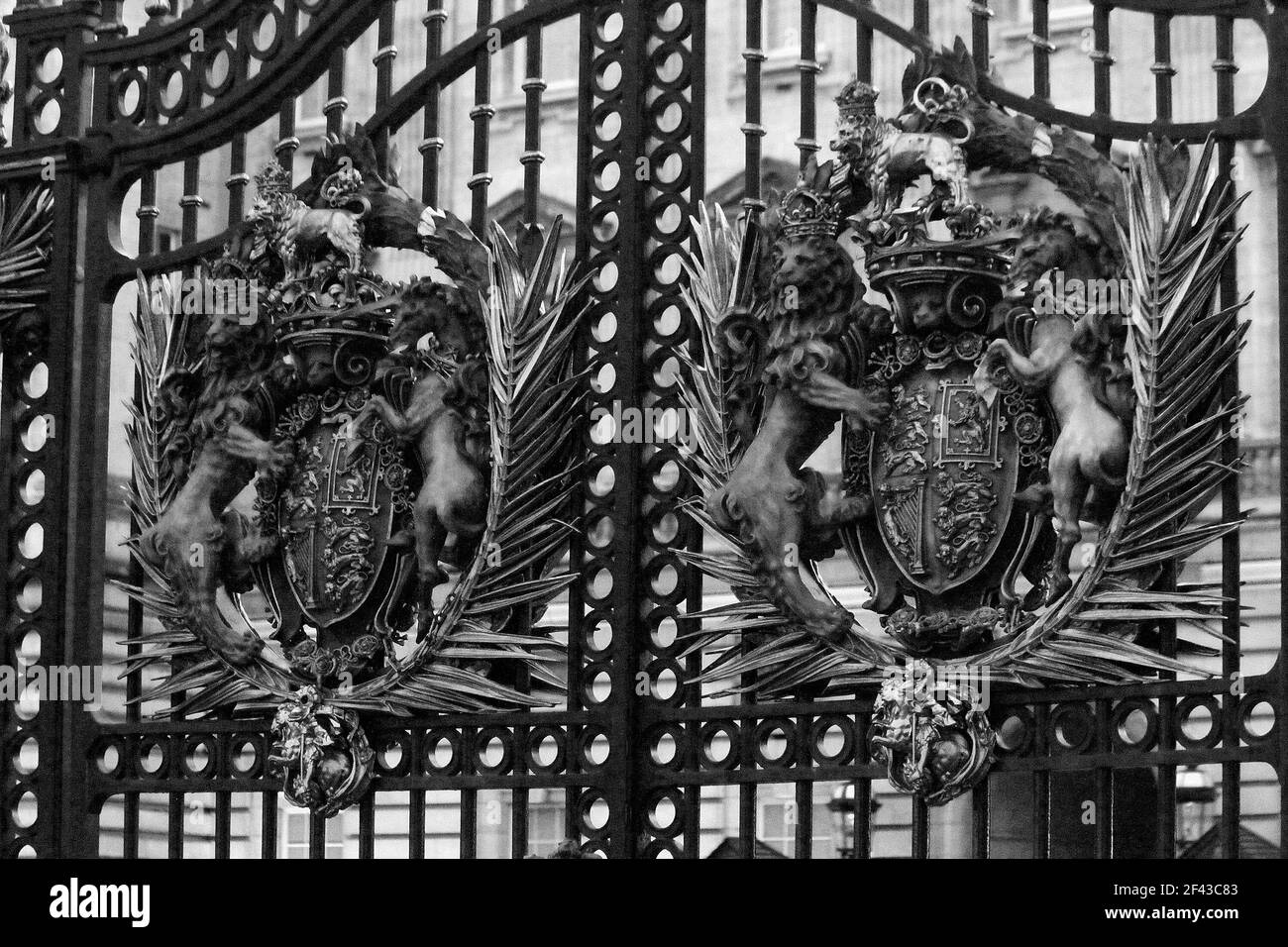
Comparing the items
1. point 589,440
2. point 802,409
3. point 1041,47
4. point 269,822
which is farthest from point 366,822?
point 1041,47

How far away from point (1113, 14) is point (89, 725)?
35.1 ft

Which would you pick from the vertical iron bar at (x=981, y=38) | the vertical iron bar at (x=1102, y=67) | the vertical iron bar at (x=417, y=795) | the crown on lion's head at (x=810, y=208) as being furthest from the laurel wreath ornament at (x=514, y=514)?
the vertical iron bar at (x=1102, y=67)

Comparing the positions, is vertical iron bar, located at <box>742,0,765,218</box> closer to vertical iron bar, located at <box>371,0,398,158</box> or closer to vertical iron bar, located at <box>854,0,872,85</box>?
vertical iron bar, located at <box>854,0,872,85</box>

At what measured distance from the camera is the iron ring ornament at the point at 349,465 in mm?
9242

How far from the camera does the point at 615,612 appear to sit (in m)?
9.05

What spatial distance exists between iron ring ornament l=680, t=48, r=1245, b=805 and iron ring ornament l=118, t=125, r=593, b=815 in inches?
30.6

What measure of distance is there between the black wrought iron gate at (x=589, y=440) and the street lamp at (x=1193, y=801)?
661 cm

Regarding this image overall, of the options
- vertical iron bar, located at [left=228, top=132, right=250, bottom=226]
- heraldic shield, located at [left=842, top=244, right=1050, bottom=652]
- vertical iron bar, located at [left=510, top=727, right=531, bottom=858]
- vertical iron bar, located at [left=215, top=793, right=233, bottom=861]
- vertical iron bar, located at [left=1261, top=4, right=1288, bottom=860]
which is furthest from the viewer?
vertical iron bar, located at [left=228, top=132, right=250, bottom=226]

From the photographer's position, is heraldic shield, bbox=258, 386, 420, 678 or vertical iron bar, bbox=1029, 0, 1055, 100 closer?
vertical iron bar, bbox=1029, 0, 1055, 100

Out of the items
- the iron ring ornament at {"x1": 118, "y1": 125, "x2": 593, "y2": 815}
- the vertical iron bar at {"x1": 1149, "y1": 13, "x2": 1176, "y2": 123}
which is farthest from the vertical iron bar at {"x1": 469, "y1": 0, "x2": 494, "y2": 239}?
the vertical iron bar at {"x1": 1149, "y1": 13, "x2": 1176, "y2": 123}

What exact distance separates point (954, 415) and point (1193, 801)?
9.14 m

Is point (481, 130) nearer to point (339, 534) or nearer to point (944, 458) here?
point (339, 534)

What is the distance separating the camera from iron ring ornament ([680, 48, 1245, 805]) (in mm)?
8016

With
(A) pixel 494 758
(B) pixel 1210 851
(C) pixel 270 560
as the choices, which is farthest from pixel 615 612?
(A) pixel 494 758
